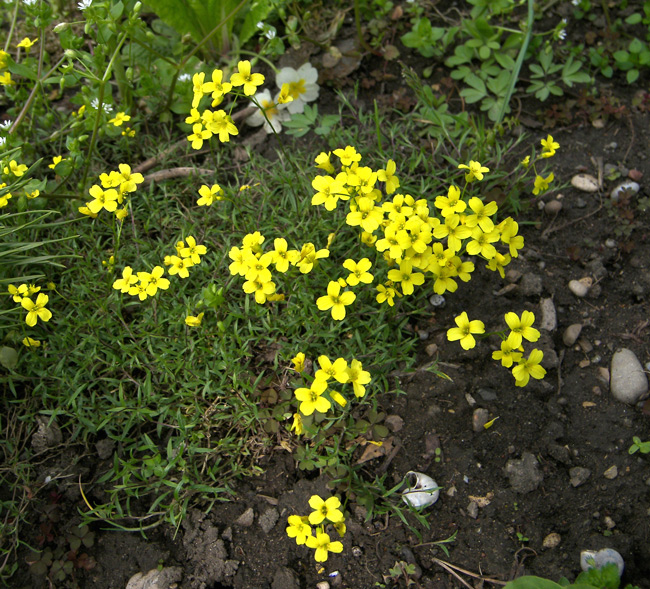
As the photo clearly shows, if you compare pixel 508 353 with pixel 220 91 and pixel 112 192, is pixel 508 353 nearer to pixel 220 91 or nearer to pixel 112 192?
pixel 220 91

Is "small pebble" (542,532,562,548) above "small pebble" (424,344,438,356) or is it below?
below

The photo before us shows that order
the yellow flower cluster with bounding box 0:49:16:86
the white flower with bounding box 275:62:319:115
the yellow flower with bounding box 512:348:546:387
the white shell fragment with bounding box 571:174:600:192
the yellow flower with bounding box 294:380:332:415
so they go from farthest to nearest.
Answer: the white flower with bounding box 275:62:319:115
the white shell fragment with bounding box 571:174:600:192
the yellow flower cluster with bounding box 0:49:16:86
the yellow flower with bounding box 512:348:546:387
the yellow flower with bounding box 294:380:332:415

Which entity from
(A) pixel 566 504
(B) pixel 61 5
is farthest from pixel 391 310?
(B) pixel 61 5

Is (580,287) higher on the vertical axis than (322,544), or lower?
lower

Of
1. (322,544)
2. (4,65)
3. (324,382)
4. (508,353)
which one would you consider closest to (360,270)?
(324,382)

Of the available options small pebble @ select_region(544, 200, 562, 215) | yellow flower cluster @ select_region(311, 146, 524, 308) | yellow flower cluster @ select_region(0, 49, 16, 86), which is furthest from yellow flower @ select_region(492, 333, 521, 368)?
yellow flower cluster @ select_region(0, 49, 16, 86)

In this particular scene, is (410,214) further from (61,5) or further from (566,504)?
(61,5)

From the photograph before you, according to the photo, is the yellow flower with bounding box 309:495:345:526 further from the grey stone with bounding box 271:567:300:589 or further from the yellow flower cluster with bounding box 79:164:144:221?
the yellow flower cluster with bounding box 79:164:144:221
